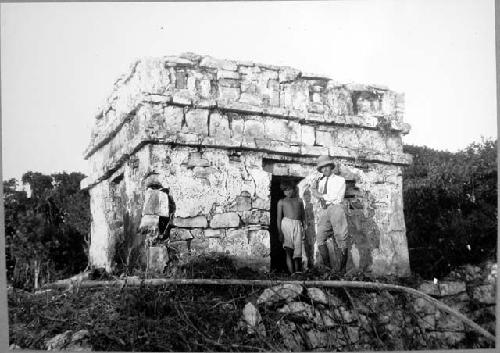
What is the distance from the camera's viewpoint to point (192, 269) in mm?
5758

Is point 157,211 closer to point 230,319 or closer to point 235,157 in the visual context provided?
point 235,157

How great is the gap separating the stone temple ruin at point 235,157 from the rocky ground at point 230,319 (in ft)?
1.88

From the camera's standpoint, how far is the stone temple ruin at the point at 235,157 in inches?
243

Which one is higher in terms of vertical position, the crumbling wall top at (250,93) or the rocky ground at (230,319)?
the crumbling wall top at (250,93)

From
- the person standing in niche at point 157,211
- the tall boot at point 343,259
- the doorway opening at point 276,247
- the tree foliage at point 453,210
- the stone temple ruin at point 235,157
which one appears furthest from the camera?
the tree foliage at point 453,210

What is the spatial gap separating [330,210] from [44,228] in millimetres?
3826

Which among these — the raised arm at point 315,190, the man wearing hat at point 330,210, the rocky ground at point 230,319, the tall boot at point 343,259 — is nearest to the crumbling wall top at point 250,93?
the man wearing hat at point 330,210

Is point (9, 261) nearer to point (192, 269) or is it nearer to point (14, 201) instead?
point (14, 201)

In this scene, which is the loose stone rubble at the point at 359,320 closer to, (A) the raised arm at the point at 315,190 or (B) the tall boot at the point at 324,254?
(B) the tall boot at the point at 324,254

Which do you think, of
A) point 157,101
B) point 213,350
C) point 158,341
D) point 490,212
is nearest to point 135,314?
point 158,341

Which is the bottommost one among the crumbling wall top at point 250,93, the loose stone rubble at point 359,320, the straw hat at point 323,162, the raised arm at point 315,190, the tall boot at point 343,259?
the loose stone rubble at point 359,320

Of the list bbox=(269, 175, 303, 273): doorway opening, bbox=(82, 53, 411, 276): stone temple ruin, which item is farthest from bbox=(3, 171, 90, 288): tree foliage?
bbox=(269, 175, 303, 273): doorway opening

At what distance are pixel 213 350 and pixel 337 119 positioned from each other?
11.2 ft

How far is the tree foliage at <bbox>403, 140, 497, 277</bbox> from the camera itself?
25.4ft
